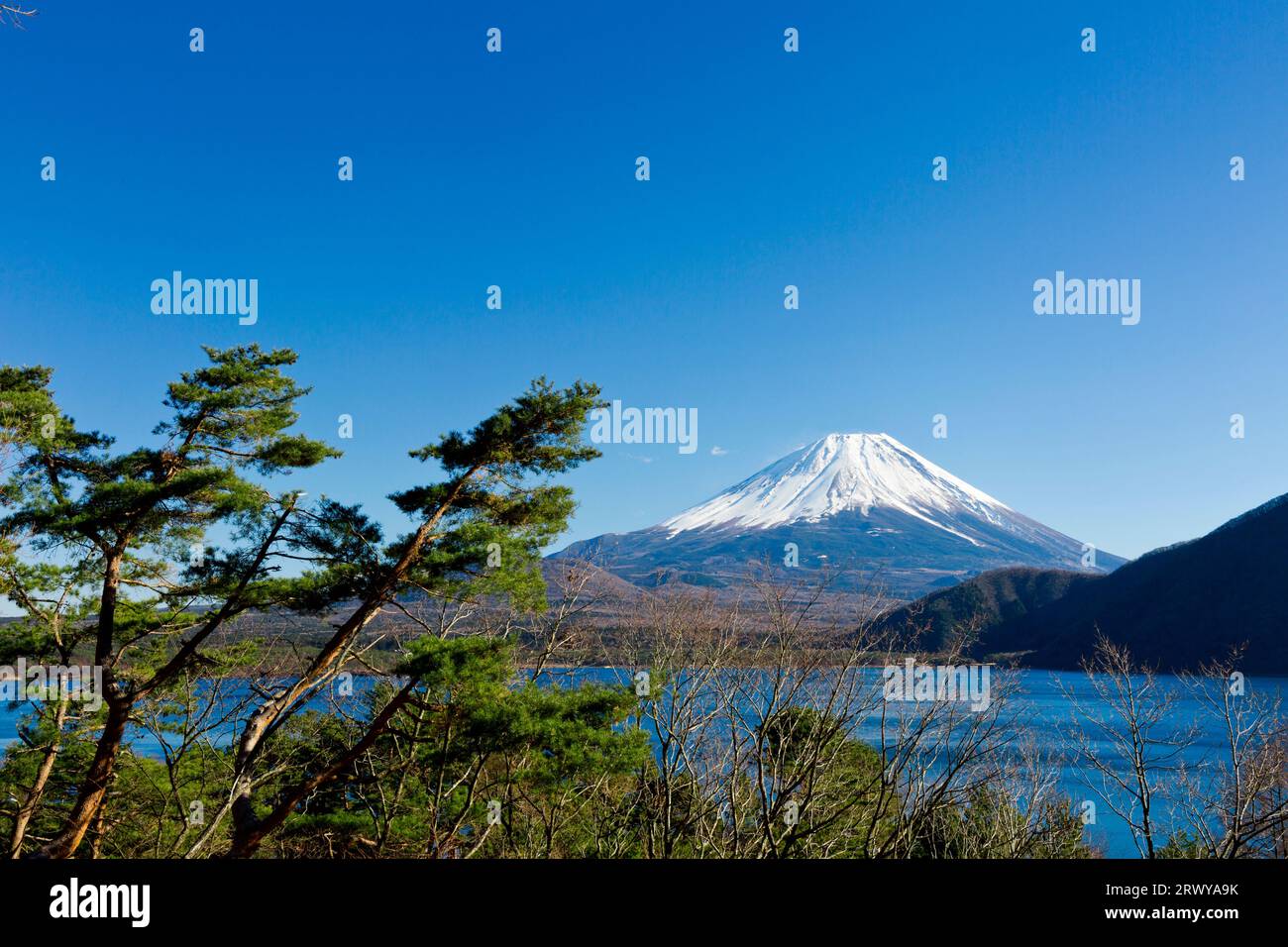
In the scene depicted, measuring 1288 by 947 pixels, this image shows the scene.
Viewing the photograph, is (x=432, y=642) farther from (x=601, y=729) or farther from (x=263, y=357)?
(x=263, y=357)

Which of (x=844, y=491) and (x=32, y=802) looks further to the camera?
(x=844, y=491)

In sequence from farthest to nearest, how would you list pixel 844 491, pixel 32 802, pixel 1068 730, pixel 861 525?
pixel 844 491 → pixel 861 525 → pixel 1068 730 → pixel 32 802

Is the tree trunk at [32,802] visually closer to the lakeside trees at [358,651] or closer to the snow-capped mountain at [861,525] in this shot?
the lakeside trees at [358,651]

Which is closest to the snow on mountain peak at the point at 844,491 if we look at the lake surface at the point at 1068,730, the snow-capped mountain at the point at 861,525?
the snow-capped mountain at the point at 861,525

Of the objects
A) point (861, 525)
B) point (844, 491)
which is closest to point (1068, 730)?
point (861, 525)

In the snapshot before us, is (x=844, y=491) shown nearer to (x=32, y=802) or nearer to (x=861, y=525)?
(x=861, y=525)

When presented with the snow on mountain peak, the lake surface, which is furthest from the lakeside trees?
the snow on mountain peak

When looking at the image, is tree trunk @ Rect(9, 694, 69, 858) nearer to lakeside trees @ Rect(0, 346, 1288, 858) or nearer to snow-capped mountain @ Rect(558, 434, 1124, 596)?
lakeside trees @ Rect(0, 346, 1288, 858)
